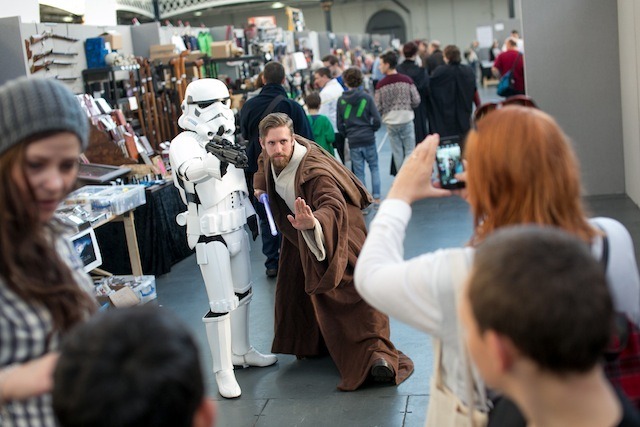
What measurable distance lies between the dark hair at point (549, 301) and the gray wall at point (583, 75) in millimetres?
6941

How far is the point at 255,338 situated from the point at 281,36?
9.06m

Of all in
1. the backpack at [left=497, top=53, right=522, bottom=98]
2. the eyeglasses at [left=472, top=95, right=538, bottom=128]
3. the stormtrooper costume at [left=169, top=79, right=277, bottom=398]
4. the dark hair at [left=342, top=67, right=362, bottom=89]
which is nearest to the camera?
the eyeglasses at [left=472, top=95, right=538, bottom=128]

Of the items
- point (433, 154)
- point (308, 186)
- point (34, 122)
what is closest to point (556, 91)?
point (308, 186)

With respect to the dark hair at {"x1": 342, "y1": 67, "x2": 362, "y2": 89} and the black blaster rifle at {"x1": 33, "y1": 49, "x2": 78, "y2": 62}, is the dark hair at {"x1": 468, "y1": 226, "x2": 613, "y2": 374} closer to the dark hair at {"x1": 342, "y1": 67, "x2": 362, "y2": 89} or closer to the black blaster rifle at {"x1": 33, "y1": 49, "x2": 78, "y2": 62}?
the black blaster rifle at {"x1": 33, "y1": 49, "x2": 78, "y2": 62}

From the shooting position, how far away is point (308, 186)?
4305mm

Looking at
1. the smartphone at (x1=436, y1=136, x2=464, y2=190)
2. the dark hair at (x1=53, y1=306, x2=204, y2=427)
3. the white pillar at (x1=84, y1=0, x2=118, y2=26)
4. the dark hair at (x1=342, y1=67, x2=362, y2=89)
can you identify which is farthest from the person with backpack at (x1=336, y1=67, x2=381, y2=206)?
the dark hair at (x1=53, y1=306, x2=204, y2=427)

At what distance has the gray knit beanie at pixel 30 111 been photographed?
4.83 feet

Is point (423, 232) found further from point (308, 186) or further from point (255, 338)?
point (308, 186)

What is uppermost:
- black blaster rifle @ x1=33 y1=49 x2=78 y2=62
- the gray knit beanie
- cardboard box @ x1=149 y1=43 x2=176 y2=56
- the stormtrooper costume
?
cardboard box @ x1=149 y1=43 x2=176 y2=56

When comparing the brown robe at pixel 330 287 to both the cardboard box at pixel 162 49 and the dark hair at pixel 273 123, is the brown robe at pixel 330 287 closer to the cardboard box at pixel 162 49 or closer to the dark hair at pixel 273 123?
the dark hair at pixel 273 123

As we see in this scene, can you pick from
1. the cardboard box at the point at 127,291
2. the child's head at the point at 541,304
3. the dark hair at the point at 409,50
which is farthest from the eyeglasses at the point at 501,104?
the dark hair at the point at 409,50

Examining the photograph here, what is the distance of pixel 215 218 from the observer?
4316 millimetres

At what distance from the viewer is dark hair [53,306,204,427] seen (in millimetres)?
1015

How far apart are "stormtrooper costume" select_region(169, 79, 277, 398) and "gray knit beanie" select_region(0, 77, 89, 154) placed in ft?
8.65
